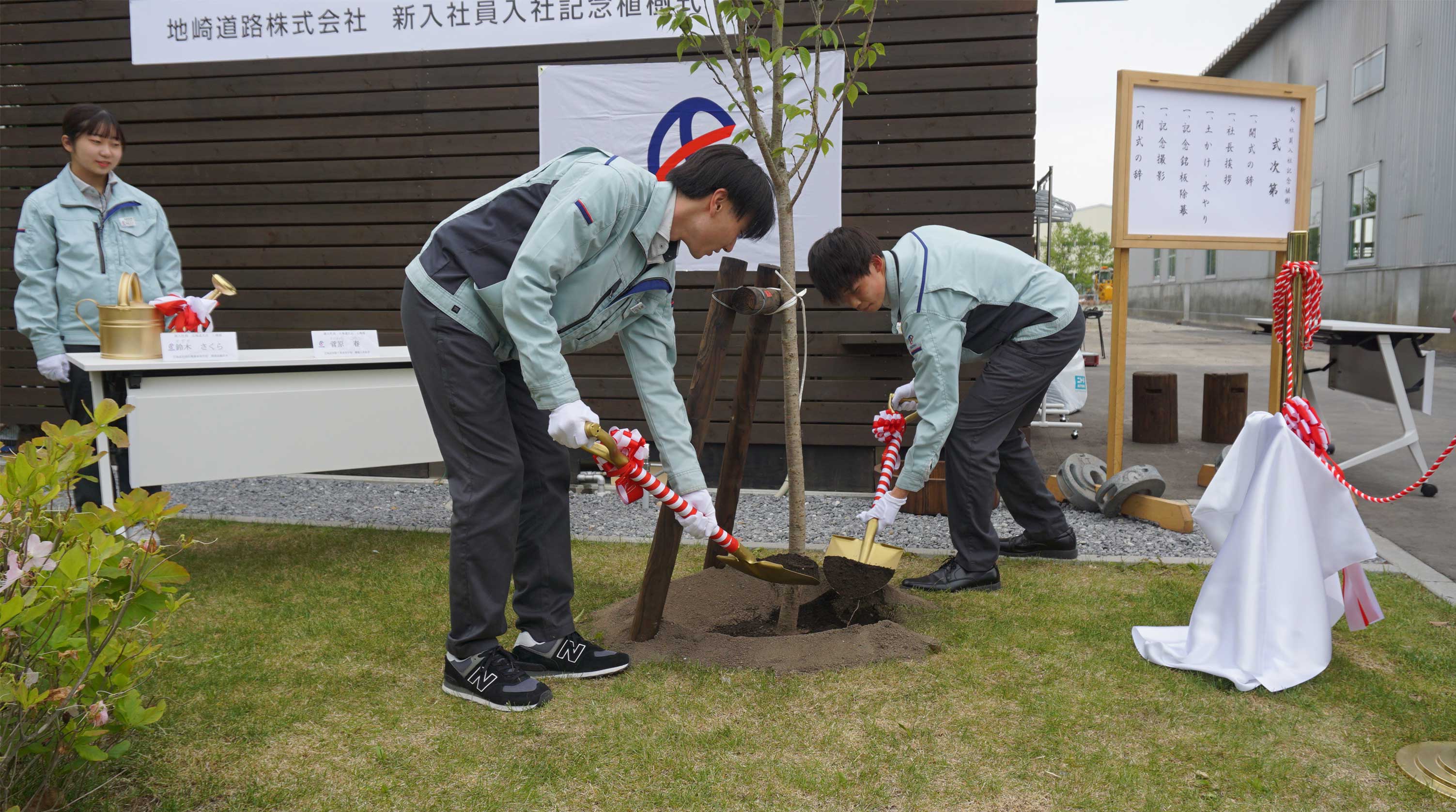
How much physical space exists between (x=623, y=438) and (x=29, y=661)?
1.24m

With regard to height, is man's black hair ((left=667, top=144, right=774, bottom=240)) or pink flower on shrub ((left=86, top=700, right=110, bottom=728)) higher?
man's black hair ((left=667, top=144, right=774, bottom=240))

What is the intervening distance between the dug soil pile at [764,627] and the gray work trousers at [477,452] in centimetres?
53

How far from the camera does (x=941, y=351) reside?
10.6 feet

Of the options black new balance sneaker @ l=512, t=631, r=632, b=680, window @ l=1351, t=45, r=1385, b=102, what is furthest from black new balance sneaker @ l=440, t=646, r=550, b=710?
window @ l=1351, t=45, r=1385, b=102

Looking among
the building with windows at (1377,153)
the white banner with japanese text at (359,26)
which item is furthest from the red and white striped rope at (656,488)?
the building with windows at (1377,153)

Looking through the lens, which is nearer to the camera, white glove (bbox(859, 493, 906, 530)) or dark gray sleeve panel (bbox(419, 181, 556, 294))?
dark gray sleeve panel (bbox(419, 181, 556, 294))

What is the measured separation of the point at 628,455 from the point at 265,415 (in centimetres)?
195

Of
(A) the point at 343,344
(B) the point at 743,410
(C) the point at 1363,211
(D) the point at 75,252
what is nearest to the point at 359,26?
(D) the point at 75,252

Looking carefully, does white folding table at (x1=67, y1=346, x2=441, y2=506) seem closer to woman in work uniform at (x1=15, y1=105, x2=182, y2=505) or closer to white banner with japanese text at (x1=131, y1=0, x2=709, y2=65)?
woman in work uniform at (x1=15, y1=105, x2=182, y2=505)

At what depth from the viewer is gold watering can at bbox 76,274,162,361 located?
140 inches

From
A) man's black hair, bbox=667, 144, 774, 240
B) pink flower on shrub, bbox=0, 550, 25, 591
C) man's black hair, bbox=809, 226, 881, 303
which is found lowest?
pink flower on shrub, bbox=0, 550, 25, 591

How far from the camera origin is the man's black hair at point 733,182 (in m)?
2.44

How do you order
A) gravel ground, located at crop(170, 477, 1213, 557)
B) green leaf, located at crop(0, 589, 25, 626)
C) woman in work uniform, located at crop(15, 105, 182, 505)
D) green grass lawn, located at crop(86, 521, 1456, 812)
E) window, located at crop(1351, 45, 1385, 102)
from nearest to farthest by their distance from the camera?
green leaf, located at crop(0, 589, 25, 626) → green grass lawn, located at crop(86, 521, 1456, 812) → woman in work uniform, located at crop(15, 105, 182, 505) → gravel ground, located at crop(170, 477, 1213, 557) → window, located at crop(1351, 45, 1385, 102)

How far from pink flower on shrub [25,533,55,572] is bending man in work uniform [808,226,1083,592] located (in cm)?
214
